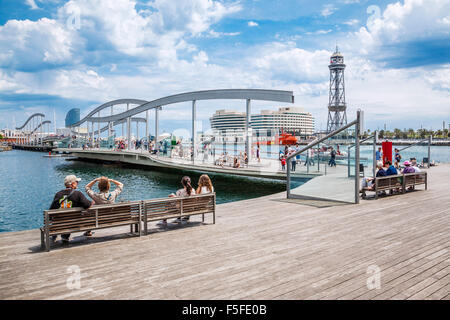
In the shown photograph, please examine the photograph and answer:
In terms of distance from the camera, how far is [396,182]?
11812 mm

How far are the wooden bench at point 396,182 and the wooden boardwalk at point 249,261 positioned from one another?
2.59 metres

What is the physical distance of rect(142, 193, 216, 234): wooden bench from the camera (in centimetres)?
690

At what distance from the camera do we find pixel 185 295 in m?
4.10

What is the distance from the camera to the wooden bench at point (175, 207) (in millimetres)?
6898

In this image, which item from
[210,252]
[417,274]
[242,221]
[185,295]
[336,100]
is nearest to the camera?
[185,295]

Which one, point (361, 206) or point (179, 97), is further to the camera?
point (179, 97)

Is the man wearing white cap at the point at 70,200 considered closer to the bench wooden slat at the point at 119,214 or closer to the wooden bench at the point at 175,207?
the bench wooden slat at the point at 119,214

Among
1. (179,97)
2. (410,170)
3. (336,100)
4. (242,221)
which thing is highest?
(336,100)

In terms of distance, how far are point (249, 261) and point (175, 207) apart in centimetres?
252

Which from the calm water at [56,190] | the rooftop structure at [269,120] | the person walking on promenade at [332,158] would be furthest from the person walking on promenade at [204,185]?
the rooftop structure at [269,120]

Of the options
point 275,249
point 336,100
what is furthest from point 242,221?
point 336,100
